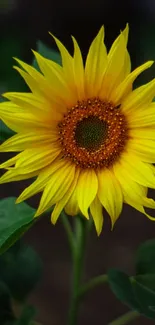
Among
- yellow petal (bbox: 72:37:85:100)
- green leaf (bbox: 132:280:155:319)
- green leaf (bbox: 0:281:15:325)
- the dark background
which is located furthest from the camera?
the dark background

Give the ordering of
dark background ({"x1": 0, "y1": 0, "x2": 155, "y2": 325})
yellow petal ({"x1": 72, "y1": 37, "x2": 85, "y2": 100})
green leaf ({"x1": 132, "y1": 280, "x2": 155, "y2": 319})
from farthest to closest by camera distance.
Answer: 1. dark background ({"x1": 0, "y1": 0, "x2": 155, "y2": 325})
2. green leaf ({"x1": 132, "y1": 280, "x2": 155, "y2": 319})
3. yellow petal ({"x1": 72, "y1": 37, "x2": 85, "y2": 100})

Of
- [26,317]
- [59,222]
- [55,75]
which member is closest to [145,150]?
[55,75]

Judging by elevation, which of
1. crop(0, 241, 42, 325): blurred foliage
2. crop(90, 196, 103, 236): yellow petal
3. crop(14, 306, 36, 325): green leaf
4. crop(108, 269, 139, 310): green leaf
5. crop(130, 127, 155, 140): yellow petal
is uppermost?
crop(130, 127, 155, 140): yellow petal

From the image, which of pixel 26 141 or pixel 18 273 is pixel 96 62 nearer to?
pixel 26 141

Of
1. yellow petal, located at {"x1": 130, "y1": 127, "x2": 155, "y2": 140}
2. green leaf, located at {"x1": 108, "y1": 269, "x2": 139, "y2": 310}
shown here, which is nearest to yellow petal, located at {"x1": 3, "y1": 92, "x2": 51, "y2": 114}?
yellow petal, located at {"x1": 130, "y1": 127, "x2": 155, "y2": 140}

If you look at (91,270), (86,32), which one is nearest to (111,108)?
(91,270)

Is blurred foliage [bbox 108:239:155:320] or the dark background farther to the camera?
the dark background

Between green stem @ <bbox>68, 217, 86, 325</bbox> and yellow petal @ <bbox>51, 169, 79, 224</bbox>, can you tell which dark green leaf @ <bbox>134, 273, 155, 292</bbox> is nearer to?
green stem @ <bbox>68, 217, 86, 325</bbox>
